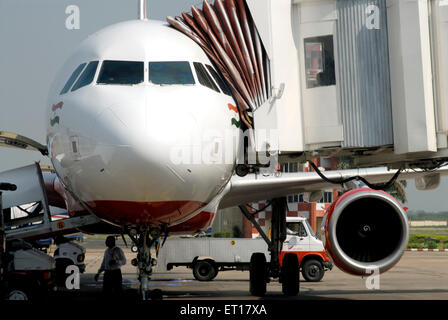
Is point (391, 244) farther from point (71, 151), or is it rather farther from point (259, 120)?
point (71, 151)

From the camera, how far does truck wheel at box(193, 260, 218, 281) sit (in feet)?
70.2

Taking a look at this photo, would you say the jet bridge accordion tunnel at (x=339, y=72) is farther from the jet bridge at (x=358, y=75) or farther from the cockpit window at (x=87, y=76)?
the cockpit window at (x=87, y=76)

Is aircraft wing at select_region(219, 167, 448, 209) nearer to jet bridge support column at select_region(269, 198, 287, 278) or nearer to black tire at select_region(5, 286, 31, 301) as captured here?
jet bridge support column at select_region(269, 198, 287, 278)

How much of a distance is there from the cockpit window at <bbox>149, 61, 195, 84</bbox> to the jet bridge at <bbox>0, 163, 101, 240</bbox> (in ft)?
13.7

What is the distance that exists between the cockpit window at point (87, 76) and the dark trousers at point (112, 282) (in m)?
4.48

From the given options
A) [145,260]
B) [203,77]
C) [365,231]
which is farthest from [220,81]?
[365,231]

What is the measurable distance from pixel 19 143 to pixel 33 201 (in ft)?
3.51

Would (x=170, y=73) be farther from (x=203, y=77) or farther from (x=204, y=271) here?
(x=204, y=271)

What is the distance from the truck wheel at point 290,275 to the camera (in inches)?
561

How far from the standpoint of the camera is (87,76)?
839 cm

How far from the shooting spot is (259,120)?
872cm

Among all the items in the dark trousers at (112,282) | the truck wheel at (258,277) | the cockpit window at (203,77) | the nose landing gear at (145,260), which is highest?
the cockpit window at (203,77)

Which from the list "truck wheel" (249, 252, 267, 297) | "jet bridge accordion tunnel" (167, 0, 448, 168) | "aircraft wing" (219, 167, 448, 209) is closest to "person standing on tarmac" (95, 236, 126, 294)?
"aircraft wing" (219, 167, 448, 209)

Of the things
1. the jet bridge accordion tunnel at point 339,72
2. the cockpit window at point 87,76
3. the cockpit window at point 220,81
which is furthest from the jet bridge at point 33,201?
the jet bridge accordion tunnel at point 339,72
